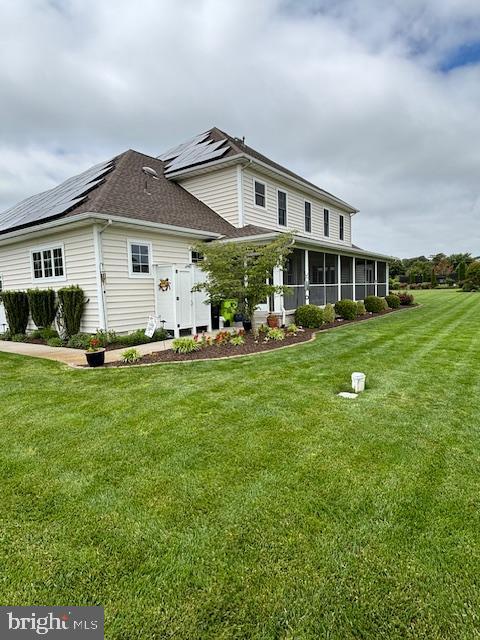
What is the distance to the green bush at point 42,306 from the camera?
10.2 m


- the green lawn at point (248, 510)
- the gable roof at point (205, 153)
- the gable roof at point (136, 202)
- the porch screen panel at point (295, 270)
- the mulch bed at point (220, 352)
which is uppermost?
the gable roof at point (205, 153)

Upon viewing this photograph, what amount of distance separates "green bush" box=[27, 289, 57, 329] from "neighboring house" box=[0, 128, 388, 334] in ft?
1.15

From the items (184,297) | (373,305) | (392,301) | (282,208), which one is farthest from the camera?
(392,301)

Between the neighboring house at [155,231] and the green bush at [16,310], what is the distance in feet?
1.70

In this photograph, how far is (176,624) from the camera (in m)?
1.61

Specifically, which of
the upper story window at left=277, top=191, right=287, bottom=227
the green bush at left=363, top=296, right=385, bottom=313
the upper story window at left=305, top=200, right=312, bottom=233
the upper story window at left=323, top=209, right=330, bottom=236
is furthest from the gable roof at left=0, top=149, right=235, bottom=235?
the green bush at left=363, top=296, right=385, bottom=313

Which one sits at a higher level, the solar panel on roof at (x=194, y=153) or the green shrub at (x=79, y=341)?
the solar panel on roof at (x=194, y=153)

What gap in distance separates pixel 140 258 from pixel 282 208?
7.78 metres

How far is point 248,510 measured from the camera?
2.38 metres

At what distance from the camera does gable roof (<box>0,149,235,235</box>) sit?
32.1 feet

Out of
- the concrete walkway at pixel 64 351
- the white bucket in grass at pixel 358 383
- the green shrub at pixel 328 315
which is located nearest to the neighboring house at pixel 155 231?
the green shrub at pixel 328 315

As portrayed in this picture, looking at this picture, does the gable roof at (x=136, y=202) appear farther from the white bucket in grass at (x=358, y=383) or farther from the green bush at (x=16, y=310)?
the white bucket in grass at (x=358, y=383)

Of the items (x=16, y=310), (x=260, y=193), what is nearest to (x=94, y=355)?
(x=16, y=310)

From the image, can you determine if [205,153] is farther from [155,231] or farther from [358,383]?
[358,383]
